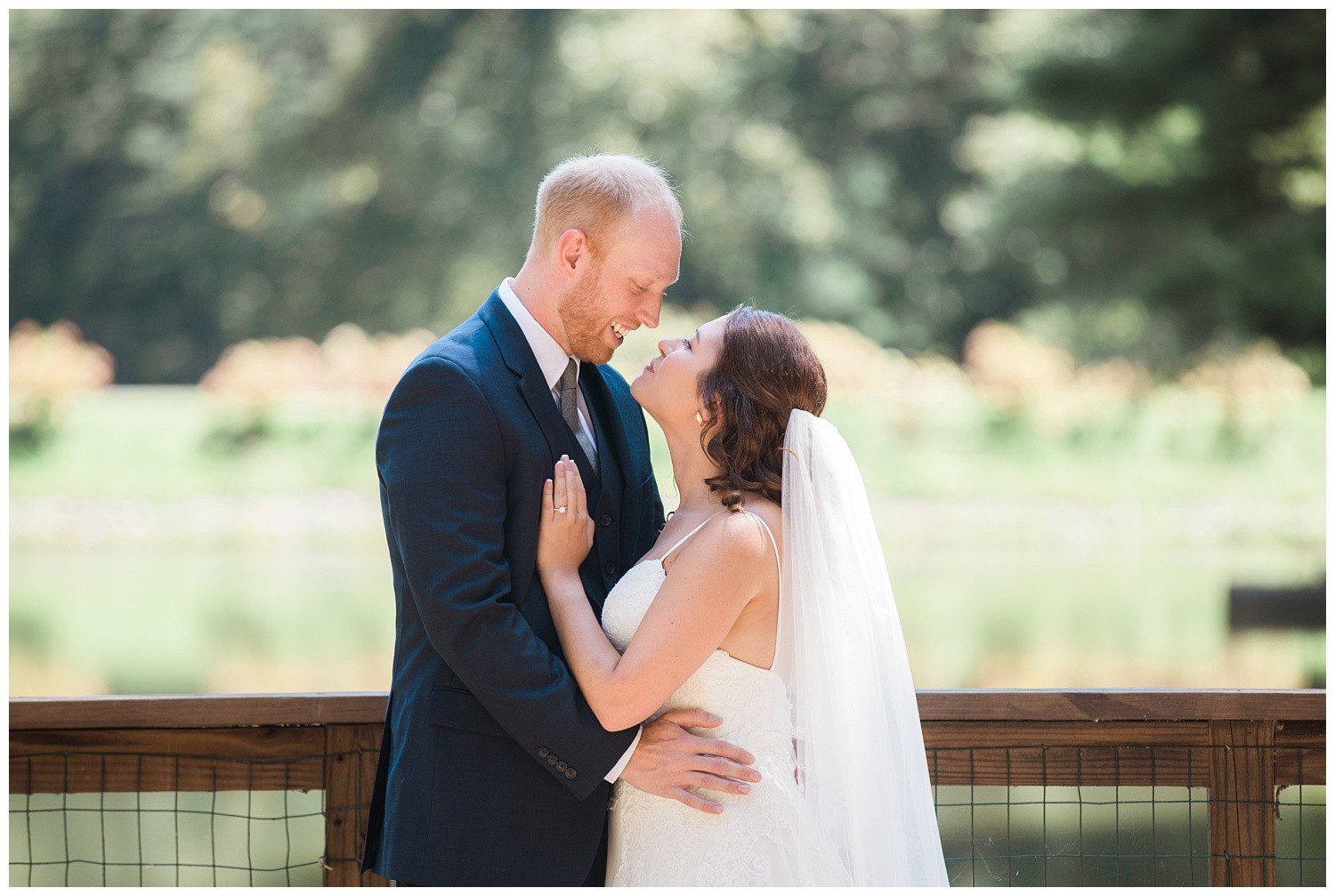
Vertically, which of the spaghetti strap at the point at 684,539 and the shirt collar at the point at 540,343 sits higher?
the shirt collar at the point at 540,343

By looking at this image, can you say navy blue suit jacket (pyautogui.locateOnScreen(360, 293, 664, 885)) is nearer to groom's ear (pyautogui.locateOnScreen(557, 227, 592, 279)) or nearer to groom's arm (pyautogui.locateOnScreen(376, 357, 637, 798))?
groom's arm (pyautogui.locateOnScreen(376, 357, 637, 798))

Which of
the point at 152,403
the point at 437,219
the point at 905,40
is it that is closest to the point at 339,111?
the point at 437,219

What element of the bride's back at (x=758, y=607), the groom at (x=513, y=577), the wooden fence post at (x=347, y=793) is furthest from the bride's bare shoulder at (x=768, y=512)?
the wooden fence post at (x=347, y=793)

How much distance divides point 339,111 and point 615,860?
20001 millimetres

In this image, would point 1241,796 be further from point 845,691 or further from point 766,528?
point 766,528

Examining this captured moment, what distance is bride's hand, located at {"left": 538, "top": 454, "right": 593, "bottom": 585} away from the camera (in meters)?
2.36

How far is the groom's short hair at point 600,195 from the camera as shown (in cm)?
252

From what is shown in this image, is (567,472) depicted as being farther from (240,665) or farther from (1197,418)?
(1197,418)

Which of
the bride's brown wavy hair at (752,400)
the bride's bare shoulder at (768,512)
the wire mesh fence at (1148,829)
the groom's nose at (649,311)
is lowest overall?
the wire mesh fence at (1148,829)

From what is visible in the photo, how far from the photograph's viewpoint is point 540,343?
8.32 ft

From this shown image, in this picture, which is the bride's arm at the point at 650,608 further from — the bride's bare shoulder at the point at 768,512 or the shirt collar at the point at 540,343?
the shirt collar at the point at 540,343

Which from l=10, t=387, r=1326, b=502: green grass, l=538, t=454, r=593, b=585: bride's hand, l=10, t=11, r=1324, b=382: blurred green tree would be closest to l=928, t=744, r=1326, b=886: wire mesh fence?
l=538, t=454, r=593, b=585: bride's hand

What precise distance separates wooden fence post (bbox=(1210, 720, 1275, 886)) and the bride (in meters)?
0.60

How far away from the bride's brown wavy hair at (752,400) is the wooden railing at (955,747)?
1.95ft
